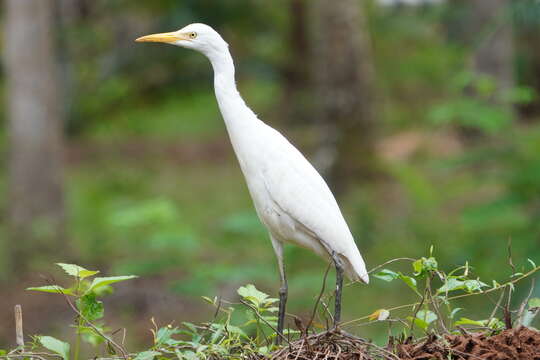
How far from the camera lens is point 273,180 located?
3.23 meters

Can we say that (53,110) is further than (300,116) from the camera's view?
No

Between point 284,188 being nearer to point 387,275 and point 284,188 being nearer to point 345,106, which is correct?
point 387,275

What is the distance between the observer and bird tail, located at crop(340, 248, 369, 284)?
3.19m

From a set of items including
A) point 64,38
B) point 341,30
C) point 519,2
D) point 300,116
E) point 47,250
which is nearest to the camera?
point 519,2

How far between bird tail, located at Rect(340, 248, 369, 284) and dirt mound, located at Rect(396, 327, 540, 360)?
0.66 m

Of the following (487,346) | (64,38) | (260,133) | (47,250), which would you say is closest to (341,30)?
(47,250)

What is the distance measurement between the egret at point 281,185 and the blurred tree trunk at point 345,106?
5.77 meters

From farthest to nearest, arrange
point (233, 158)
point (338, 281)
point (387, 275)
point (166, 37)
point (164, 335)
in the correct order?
point (233, 158)
point (338, 281)
point (166, 37)
point (387, 275)
point (164, 335)

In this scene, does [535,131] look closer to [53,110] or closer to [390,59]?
[53,110]

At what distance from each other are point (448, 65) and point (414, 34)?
776mm

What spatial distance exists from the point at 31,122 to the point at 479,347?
716 centimetres

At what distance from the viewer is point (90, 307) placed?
8.46 feet

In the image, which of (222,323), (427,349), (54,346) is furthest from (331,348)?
(54,346)

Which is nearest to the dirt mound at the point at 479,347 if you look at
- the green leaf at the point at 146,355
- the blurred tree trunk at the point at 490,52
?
the green leaf at the point at 146,355
